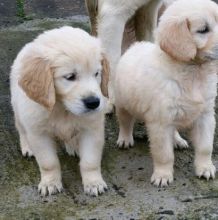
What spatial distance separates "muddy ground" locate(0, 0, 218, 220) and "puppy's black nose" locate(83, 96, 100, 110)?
668mm

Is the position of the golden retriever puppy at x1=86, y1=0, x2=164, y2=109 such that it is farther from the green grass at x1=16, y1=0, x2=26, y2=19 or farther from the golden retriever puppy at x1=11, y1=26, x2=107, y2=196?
the green grass at x1=16, y1=0, x2=26, y2=19

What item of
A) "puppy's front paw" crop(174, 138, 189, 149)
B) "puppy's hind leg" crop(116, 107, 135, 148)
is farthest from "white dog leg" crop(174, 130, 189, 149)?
"puppy's hind leg" crop(116, 107, 135, 148)

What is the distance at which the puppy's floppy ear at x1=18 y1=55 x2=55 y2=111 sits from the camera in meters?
3.70

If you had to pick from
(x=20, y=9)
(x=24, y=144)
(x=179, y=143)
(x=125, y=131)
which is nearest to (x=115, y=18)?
(x=125, y=131)

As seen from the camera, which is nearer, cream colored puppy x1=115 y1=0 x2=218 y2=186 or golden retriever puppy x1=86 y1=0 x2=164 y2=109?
cream colored puppy x1=115 y1=0 x2=218 y2=186

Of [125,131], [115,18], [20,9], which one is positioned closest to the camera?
[125,131]

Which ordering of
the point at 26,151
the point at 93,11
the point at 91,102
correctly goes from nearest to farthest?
the point at 91,102, the point at 26,151, the point at 93,11

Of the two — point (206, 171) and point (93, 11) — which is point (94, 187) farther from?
point (93, 11)

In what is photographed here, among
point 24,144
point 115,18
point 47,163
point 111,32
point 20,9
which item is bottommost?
point 20,9

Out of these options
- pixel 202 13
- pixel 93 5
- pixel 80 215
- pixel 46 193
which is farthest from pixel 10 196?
pixel 93 5

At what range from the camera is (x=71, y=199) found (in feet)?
13.3

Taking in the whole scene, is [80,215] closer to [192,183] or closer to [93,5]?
[192,183]

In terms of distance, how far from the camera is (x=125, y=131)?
15.4 ft

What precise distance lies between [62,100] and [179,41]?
780mm
